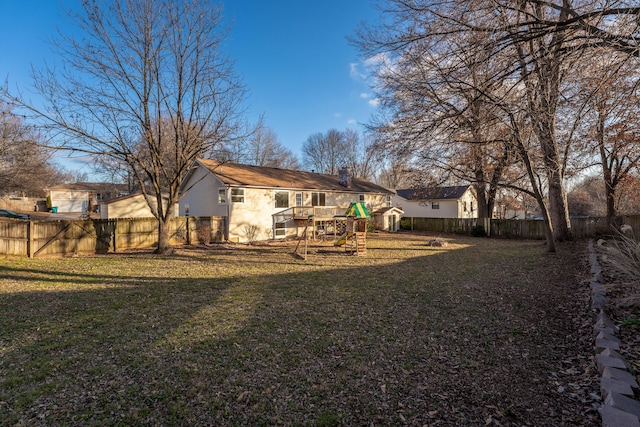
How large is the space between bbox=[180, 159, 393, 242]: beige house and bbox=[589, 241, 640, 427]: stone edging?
37.5 feet

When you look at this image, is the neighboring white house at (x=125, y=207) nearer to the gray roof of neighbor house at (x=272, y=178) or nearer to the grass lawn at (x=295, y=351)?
the gray roof of neighbor house at (x=272, y=178)

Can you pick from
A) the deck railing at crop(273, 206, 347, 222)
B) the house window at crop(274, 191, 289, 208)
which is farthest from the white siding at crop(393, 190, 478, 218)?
the house window at crop(274, 191, 289, 208)

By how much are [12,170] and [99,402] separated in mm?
26392

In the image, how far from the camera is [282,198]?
722 inches

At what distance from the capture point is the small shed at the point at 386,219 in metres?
24.2

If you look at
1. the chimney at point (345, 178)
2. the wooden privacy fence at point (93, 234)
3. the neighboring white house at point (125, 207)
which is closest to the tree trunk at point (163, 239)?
the wooden privacy fence at point (93, 234)

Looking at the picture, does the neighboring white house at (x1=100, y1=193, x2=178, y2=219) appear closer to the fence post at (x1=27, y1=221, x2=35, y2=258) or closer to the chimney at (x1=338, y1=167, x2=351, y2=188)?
the fence post at (x1=27, y1=221, x2=35, y2=258)

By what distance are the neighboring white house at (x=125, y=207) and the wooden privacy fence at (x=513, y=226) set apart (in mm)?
20141

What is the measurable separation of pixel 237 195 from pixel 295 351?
1346 centimetres

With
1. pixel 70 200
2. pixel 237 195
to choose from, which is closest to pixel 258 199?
pixel 237 195

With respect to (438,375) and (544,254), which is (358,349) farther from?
(544,254)

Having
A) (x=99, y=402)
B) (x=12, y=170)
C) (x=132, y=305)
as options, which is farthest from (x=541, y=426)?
(x=12, y=170)

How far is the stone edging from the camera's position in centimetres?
225

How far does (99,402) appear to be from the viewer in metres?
2.83
